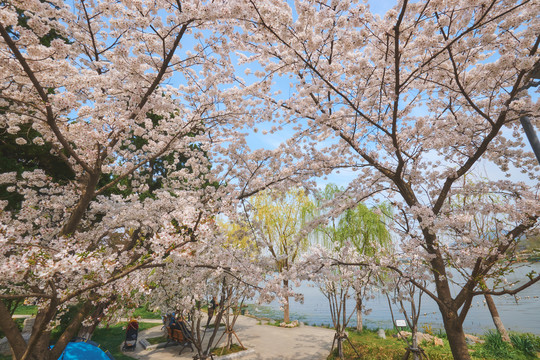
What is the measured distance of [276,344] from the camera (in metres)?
9.49

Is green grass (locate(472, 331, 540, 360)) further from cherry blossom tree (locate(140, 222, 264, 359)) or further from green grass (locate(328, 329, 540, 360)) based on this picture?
cherry blossom tree (locate(140, 222, 264, 359))

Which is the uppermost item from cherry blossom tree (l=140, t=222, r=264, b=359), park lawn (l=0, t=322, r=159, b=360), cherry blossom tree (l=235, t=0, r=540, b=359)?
cherry blossom tree (l=235, t=0, r=540, b=359)

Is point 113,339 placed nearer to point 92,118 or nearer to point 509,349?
point 92,118

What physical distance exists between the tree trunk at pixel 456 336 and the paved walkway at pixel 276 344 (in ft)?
16.5

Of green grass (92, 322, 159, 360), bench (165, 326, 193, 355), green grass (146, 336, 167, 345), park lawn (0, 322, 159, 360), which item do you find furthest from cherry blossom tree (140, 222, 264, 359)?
green grass (146, 336, 167, 345)

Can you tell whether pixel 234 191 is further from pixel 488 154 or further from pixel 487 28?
pixel 488 154

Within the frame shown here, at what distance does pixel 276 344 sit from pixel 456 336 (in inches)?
281

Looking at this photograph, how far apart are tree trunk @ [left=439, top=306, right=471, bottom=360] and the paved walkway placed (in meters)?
5.04

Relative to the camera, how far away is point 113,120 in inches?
152

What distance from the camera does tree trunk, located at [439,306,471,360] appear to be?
12.8ft

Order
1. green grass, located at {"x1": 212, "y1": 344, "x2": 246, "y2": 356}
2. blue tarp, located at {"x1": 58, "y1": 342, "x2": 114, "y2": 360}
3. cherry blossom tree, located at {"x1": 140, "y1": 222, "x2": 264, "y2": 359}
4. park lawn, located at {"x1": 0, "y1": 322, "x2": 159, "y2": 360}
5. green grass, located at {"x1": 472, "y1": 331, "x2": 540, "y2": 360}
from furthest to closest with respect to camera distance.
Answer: park lawn, located at {"x1": 0, "y1": 322, "x2": 159, "y2": 360}, green grass, located at {"x1": 212, "y1": 344, "x2": 246, "y2": 356}, green grass, located at {"x1": 472, "y1": 331, "x2": 540, "y2": 360}, cherry blossom tree, located at {"x1": 140, "y1": 222, "x2": 264, "y2": 359}, blue tarp, located at {"x1": 58, "y1": 342, "x2": 114, "y2": 360}

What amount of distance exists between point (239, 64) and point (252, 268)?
4365 mm

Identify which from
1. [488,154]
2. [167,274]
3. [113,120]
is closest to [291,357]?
[167,274]

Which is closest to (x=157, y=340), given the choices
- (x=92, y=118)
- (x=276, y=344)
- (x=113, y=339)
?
(x=113, y=339)
